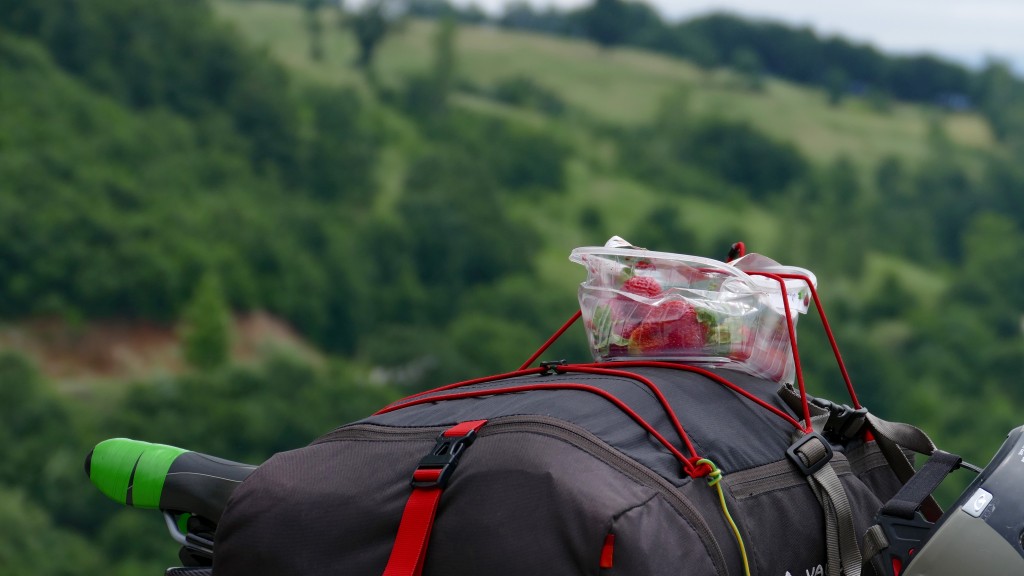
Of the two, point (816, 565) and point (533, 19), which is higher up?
point (816, 565)

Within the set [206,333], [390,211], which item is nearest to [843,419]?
[206,333]

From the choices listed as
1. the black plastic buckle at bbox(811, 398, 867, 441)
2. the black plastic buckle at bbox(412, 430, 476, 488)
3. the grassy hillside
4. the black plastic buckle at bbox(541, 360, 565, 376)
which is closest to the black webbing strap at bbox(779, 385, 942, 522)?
the black plastic buckle at bbox(811, 398, 867, 441)

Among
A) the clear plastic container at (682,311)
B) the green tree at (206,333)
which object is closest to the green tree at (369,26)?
the green tree at (206,333)

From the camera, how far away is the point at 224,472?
5.26 ft

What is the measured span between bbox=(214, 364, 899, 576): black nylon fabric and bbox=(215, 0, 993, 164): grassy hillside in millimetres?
55904

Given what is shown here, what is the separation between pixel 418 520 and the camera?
1238mm

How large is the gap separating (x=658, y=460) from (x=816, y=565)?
0.26m

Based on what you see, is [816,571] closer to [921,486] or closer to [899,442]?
[921,486]

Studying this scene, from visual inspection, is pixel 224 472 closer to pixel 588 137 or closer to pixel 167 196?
pixel 167 196

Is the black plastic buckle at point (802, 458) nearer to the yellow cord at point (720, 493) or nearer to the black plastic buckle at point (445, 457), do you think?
the yellow cord at point (720, 493)

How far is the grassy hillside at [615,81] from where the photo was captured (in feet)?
193

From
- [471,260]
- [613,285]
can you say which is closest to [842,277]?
[471,260]

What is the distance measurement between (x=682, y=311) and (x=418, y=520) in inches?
17.6

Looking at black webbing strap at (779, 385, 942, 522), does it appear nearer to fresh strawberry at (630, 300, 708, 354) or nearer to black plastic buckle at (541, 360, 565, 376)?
fresh strawberry at (630, 300, 708, 354)
